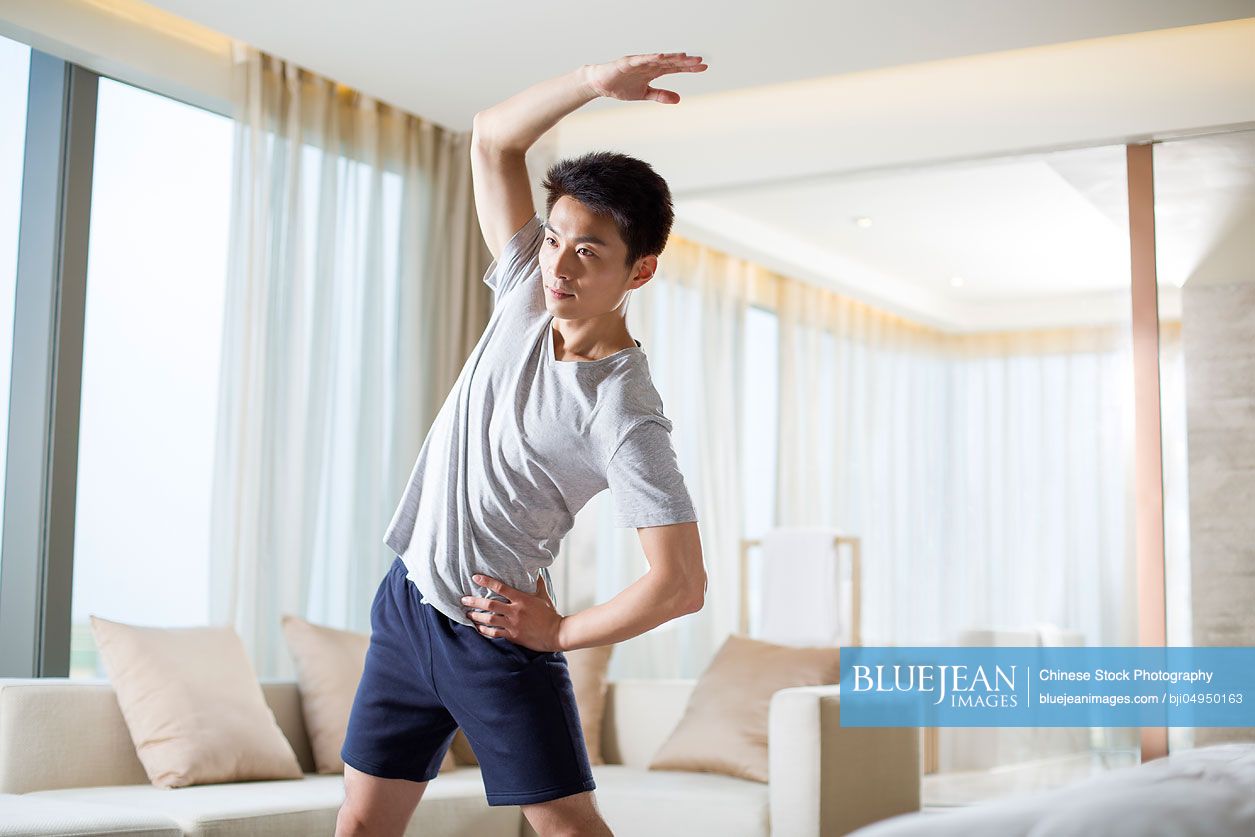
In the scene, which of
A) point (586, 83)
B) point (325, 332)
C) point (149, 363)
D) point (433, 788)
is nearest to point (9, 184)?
point (149, 363)

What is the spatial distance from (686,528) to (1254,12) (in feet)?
10.2

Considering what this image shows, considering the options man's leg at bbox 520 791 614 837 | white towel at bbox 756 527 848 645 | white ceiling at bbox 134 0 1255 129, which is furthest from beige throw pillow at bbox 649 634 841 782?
man's leg at bbox 520 791 614 837

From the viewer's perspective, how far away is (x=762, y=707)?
3.92 metres

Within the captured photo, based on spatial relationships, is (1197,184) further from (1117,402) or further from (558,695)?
(558,695)

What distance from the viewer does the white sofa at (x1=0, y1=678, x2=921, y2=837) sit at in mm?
2922

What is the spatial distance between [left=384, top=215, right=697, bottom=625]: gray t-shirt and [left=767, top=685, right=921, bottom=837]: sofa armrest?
180cm

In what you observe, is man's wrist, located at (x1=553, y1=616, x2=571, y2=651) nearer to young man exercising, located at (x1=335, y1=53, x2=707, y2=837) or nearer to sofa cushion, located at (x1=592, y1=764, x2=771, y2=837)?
young man exercising, located at (x1=335, y1=53, x2=707, y2=837)

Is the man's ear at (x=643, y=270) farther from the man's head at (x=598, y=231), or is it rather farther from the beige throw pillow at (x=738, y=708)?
the beige throw pillow at (x=738, y=708)

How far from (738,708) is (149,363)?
2.07 meters

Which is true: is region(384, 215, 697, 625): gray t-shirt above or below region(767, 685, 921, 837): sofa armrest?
above

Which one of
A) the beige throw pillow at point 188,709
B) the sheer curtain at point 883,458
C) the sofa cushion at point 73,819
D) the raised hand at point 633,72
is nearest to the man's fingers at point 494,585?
the raised hand at point 633,72

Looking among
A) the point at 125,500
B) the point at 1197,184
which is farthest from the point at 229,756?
the point at 1197,184

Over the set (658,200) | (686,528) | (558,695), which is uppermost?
(658,200)

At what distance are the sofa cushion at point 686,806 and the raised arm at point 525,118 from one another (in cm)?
198
